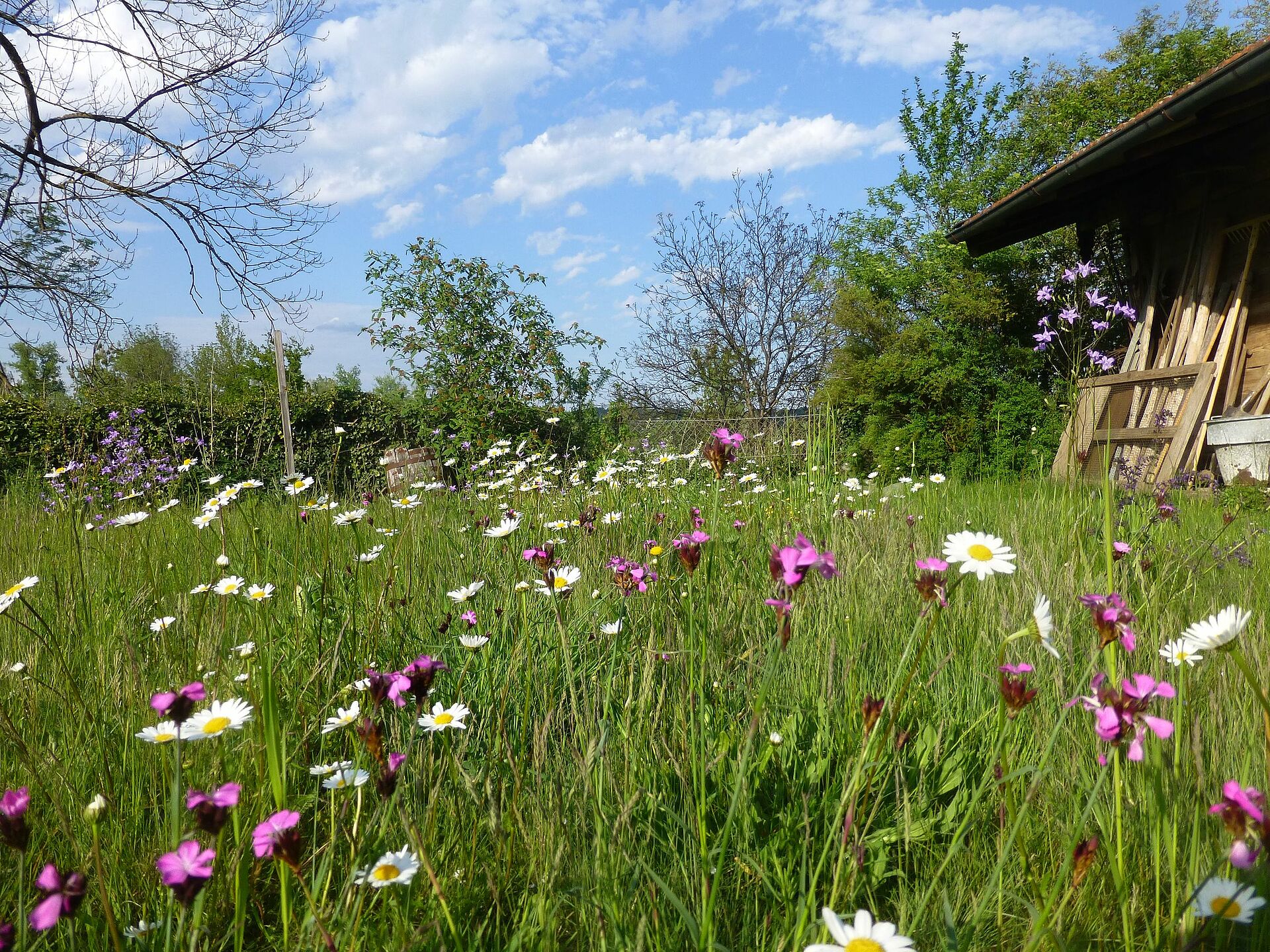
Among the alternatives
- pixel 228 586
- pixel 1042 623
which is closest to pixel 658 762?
pixel 1042 623

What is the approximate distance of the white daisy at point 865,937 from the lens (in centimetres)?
62

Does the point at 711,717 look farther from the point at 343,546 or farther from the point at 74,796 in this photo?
the point at 343,546

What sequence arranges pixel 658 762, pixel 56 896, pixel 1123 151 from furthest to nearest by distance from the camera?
pixel 1123 151
pixel 658 762
pixel 56 896

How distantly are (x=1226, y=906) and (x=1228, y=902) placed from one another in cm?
1

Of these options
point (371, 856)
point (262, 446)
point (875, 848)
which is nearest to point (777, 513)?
point (875, 848)

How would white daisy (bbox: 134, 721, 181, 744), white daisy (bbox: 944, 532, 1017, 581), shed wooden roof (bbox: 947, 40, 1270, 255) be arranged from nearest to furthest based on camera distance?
white daisy (bbox: 944, 532, 1017, 581)
white daisy (bbox: 134, 721, 181, 744)
shed wooden roof (bbox: 947, 40, 1270, 255)

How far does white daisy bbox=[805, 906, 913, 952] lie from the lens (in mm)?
625

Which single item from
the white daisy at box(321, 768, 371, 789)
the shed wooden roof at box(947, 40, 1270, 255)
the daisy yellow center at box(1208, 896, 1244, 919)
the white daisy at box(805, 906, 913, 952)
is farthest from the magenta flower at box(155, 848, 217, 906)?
the shed wooden roof at box(947, 40, 1270, 255)

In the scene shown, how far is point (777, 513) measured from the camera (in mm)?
3721

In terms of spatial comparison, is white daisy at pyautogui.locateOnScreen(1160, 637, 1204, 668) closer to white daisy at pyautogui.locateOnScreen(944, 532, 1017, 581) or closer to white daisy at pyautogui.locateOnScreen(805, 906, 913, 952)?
white daisy at pyautogui.locateOnScreen(944, 532, 1017, 581)

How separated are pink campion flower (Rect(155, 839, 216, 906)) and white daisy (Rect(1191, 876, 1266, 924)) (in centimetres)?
94

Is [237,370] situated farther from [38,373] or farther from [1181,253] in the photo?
[1181,253]

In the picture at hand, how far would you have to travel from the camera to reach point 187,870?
669 millimetres

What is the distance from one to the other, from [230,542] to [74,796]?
7.08 ft
